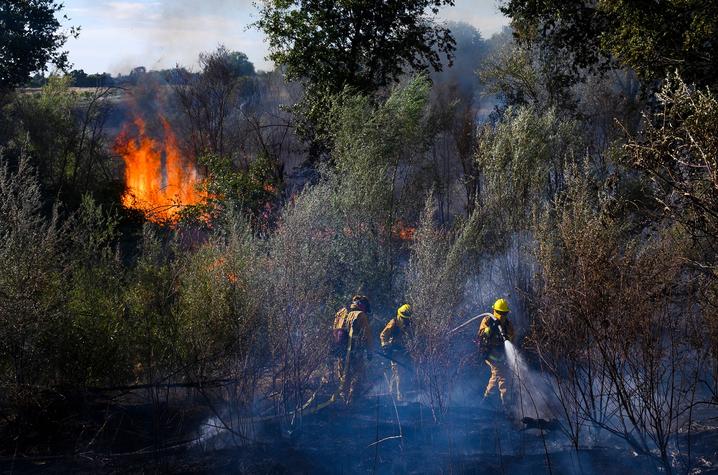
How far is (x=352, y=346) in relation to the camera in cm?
1152

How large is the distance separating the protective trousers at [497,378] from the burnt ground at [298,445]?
49 cm

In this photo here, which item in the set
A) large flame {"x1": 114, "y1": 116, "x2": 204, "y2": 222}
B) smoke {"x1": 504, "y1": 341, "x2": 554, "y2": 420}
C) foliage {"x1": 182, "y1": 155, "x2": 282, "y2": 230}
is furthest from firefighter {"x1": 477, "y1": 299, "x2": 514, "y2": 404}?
large flame {"x1": 114, "y1": 116, "x2": 204, "y2": 222}

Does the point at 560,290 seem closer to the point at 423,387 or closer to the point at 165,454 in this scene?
the point at 423,387

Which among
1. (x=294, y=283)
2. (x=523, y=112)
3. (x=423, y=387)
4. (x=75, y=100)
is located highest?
(x=75, y=100)

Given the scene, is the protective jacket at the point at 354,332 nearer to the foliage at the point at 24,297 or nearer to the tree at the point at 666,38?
the foliage at the point at 24,297

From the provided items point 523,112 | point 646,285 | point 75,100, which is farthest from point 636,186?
point 75,100

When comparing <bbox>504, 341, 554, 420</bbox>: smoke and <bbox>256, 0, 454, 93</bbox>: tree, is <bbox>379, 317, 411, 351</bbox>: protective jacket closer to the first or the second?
<bbox>504, 341, 554, 420</bbox>: smoke

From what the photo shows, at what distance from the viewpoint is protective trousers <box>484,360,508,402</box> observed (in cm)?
1166

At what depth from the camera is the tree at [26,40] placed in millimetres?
25438

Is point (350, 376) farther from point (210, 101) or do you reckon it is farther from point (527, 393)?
point (210, 101)

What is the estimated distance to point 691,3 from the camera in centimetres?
1197

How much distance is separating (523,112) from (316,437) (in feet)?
32.5

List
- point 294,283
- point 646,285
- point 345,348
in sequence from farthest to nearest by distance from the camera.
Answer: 1. point 345,348
2. point 294,283
3. point 646,285

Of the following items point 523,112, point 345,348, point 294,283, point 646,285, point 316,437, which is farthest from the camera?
point 523,112
